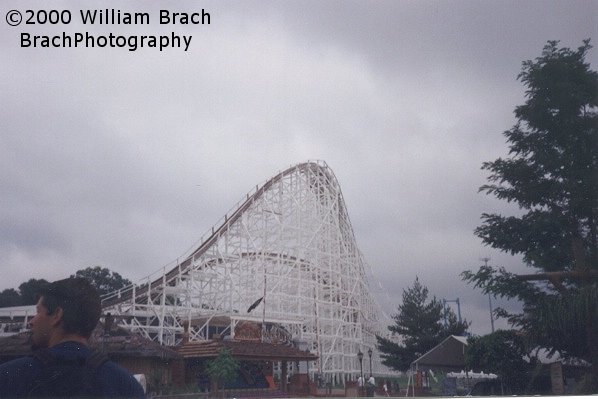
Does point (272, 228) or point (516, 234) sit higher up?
point (272, 228)

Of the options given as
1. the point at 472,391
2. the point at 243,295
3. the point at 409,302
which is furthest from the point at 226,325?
the point at 472,391

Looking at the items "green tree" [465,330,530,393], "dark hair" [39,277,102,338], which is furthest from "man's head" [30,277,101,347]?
"green tree" [465,330,530,393]

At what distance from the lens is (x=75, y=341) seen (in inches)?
52.9

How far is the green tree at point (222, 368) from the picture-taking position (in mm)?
3479

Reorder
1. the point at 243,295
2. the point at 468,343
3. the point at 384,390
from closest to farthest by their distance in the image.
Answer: the point at 384,390
the point at 468,343
the point at 243,295

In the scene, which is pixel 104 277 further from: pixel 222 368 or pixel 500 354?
pixel 500 354

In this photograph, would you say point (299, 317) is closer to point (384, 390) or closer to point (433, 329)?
point (433, 329)

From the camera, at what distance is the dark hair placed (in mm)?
1361

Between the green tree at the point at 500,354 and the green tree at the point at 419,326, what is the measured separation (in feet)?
0.60

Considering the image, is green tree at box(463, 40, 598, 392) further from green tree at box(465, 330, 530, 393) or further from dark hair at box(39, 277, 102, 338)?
dark hair at box(39, 277, 102, 338)

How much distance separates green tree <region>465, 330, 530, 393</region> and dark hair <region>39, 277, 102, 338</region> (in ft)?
9.02

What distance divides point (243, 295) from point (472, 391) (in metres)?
5.06

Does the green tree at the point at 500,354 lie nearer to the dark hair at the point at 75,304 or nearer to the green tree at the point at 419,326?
the green tree at the point at 419,326

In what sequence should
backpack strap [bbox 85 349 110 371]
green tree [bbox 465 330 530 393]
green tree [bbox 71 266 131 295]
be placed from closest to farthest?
backpack strap [bbox 85 349 110 371]
green tree [bbox 71 266 131 295]
green tree [bbox 465 330 530 393]
